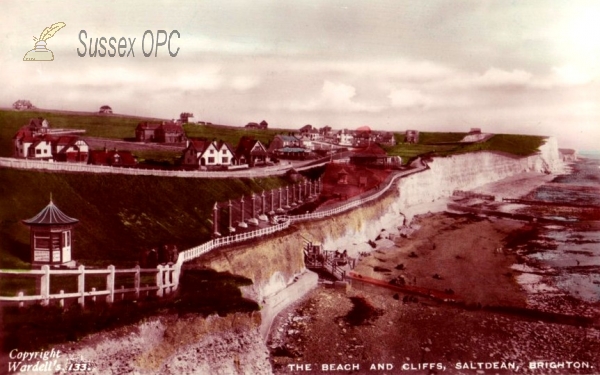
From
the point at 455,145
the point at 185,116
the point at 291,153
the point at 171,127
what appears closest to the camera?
the point at 185,116

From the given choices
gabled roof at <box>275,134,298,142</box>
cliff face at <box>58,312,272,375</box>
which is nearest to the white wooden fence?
cliff face at <box>58,312,272,375</box>

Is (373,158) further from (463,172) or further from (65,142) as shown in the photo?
(65,142)

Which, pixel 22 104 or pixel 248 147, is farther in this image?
pixel 248 147

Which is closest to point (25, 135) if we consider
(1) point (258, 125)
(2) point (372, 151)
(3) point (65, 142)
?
(3) point (65, 142)

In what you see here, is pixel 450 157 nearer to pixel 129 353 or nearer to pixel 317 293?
pixel 317 293

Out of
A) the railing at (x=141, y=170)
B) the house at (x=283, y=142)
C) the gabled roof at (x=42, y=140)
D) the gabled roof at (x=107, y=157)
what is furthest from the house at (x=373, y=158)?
the gabled roof at (x=42, y=140)
